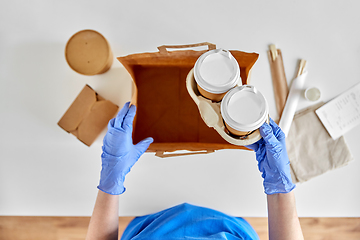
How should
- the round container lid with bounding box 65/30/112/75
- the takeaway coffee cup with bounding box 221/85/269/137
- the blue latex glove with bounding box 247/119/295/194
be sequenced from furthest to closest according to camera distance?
the round container lid with bounding box 65/30/112/75 < the blue latex glove with bounding box 247/119/295/194 < the takeaway coffee cup with bounding box 221/85/269/137

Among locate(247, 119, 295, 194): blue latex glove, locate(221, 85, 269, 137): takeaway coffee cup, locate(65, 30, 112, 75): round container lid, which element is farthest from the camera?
locate(65, 30, 112, 75): round container lid

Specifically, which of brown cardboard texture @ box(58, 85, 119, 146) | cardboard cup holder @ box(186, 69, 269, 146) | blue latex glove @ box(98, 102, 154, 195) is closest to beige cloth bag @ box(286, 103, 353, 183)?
cardboard cup holder @ box(186, 69, 269, 146)

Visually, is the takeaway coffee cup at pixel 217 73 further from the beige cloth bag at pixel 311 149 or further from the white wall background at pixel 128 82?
the beige cloth bag at pixel 311 149

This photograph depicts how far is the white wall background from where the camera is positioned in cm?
97

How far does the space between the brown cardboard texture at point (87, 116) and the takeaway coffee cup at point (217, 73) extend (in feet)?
1.47

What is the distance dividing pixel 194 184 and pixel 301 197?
0.41 metres

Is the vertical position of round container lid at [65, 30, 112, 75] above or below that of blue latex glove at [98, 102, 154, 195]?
above

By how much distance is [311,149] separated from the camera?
0.98 meters

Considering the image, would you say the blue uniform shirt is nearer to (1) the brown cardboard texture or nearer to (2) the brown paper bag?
(2) the brown paper bag

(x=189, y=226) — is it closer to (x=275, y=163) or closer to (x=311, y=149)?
(x=275, y=163)

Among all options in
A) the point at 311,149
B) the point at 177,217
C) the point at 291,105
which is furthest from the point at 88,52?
the point at 311,149

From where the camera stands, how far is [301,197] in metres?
0.99

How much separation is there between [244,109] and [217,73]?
10 centimetres

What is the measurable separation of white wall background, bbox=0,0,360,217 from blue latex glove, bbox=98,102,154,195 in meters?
0.18
